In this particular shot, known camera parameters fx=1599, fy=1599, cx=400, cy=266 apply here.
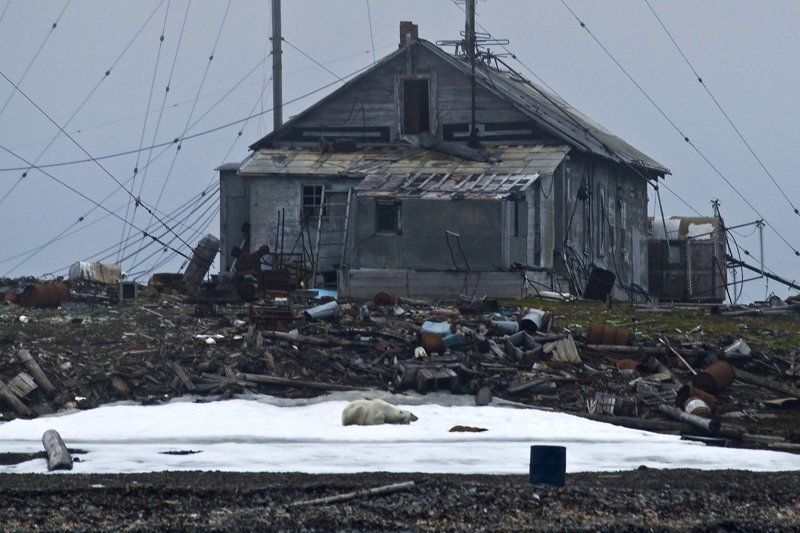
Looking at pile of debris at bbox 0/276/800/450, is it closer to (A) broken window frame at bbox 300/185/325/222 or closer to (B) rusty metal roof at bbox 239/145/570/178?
(B) rusty metal roof at bbox 239/145/570/178

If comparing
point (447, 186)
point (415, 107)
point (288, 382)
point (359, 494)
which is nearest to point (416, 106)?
point (415, 107)

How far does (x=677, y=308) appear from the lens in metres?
38.8

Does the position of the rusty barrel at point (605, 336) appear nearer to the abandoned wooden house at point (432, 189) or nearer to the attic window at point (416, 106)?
the abandoned wooden house at point (432, 189)

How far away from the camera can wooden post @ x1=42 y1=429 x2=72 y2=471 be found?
63.6ft

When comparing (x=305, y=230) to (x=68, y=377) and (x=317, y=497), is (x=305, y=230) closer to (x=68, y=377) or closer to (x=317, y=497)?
(x=68, y=377)

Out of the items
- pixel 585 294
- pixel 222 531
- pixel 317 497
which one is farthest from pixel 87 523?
pixel 585 294

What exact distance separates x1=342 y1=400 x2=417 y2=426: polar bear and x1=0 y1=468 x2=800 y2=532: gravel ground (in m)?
5.46

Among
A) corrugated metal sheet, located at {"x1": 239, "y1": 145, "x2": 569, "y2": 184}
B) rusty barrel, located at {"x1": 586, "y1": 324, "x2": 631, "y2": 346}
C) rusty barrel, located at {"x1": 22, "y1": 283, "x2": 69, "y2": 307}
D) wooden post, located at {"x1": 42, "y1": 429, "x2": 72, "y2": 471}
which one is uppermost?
corrugated metal sheet, located at {"x1": 239, "y1": 145, "x2": 569, "y2": 184}

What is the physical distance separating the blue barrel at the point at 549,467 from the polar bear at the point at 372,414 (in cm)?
661

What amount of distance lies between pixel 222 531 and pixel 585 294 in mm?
28496

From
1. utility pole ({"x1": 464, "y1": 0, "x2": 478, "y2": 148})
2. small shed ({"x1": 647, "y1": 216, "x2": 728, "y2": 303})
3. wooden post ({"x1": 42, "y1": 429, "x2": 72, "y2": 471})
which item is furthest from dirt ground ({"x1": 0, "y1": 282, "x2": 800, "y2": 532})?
small shed ({"x1": 647, "y1": 216, "x2": 728, "y2": 303})

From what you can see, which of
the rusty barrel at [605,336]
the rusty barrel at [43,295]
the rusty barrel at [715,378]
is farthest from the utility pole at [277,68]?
the rusty barrel at [715,378]

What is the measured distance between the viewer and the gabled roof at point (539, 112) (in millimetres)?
44969

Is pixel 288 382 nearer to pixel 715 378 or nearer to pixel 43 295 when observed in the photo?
pixel 715 378
